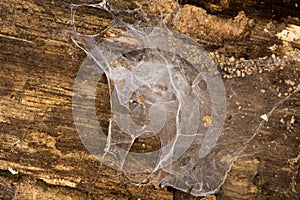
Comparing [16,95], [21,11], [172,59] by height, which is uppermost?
[21,11]

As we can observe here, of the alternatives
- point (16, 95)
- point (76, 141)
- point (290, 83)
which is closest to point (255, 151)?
point (290, 83)

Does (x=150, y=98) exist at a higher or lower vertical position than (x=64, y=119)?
higher

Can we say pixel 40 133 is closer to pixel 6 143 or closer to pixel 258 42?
pixel 6 143

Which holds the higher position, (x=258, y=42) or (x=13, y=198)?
(x=258, y=42)
